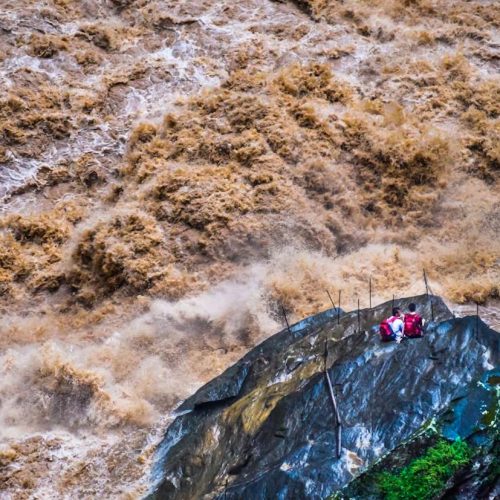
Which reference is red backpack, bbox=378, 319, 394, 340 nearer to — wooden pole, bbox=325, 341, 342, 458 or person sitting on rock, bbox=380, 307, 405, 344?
person sitting on rock, bbox=380, 307, 405, 344

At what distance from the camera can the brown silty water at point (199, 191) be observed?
26.4ft

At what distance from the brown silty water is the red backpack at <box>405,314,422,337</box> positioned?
7.14 ft

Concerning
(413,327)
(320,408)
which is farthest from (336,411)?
(413,327)

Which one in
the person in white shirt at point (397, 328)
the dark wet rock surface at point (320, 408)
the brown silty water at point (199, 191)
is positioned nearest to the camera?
the dark wet rock surface at point (320, 408)

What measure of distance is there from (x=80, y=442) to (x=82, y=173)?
493 centimetres

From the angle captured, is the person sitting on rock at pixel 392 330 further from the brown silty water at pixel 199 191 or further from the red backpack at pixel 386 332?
the brown silty water at pixel 199 191

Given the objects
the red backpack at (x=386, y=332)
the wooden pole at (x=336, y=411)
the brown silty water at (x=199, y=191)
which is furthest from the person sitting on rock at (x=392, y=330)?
the brown silty water at (x=199, y=191)

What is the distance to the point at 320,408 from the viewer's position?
5531 mm

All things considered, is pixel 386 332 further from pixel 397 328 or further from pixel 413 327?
pixel 413 327

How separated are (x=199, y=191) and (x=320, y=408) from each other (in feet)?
16.7

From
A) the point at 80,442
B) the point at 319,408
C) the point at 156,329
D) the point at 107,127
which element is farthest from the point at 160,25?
the point at 319,408

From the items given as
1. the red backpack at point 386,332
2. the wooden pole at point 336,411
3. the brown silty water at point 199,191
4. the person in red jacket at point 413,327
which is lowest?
the brown silty water at point 199,191

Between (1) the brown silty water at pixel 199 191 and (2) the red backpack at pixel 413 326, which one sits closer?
(2) the red backpack at pixel 413 326

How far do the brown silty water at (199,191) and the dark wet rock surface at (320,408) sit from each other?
2.75ft
